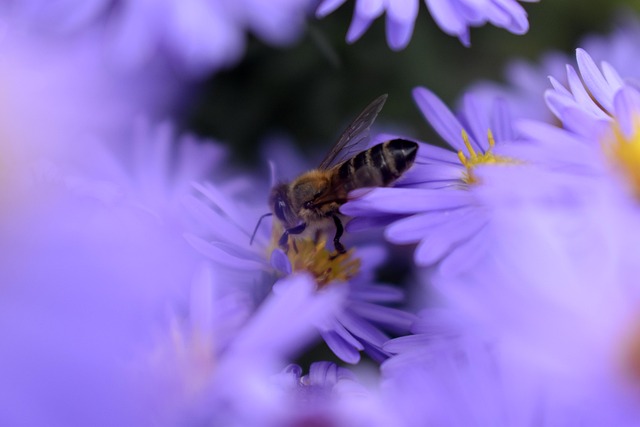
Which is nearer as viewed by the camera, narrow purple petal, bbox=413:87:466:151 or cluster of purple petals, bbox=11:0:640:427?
cluster of purple petals, bbox=11:0:640:427

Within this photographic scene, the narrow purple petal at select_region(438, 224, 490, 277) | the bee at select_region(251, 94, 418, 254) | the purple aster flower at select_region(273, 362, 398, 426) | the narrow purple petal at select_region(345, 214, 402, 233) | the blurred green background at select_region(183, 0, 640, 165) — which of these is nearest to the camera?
the purple aster flower at select_region(273, 362, 398, 426)

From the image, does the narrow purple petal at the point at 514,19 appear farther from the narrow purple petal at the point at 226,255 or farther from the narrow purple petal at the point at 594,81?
the narrow purple petal at the point at 226,255

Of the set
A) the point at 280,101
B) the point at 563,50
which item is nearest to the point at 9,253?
the point at 280,101

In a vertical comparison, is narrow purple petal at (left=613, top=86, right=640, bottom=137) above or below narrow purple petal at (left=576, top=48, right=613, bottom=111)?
below

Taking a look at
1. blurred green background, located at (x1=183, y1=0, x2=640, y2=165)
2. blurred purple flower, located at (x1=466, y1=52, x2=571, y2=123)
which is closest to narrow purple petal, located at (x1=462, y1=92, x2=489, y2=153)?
blurred green background, located at (x1=183, y1=0, x2=640, y2=165)

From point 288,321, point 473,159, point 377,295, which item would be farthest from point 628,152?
point 288,321

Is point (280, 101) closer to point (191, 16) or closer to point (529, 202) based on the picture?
point (191, 16)

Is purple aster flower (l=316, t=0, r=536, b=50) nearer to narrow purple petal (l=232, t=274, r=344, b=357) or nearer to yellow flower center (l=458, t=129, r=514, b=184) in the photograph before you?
yellow flower center (l=458, t=129, r=514, b=184)
